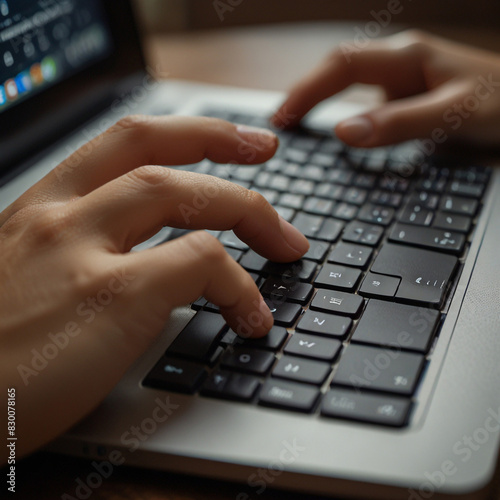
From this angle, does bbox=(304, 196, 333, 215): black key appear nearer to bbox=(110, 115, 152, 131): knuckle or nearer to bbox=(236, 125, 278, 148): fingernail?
bbox=(236, 125, 278, 148): fingernail

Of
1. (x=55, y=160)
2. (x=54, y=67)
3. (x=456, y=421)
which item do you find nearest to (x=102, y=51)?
(x=54, y=67)

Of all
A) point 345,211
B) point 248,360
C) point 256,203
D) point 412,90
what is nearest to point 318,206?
point 345,211

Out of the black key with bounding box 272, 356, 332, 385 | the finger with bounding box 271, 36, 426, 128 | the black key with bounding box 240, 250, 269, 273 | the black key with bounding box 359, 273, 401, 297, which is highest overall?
the finger with bounding box 271, 36, 426, 128

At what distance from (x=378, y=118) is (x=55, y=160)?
37 cm

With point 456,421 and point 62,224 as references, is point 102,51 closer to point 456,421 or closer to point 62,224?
point 62,224

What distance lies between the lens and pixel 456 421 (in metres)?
0.37

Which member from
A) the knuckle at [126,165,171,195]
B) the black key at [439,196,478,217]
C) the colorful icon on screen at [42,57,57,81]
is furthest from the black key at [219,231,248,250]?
the colorful icon on screen at [42,57,57,81]

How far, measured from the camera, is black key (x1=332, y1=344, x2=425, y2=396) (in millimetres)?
384

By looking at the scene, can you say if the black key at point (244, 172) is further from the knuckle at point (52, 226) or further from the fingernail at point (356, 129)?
the knuckle at point (52, 226)

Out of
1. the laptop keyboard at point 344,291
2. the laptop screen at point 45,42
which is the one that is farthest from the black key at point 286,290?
A: the laptop screen at point 45,42

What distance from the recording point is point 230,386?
395 mm

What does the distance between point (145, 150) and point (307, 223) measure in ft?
0.55

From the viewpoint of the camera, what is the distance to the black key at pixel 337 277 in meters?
0.48

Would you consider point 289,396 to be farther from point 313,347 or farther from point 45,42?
point 45,42
